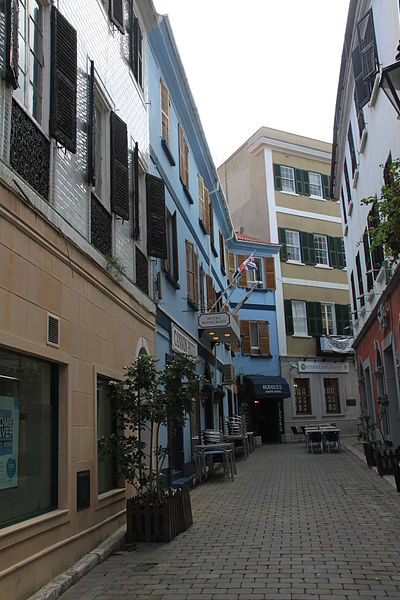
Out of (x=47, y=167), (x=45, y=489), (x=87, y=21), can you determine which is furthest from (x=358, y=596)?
(x=87, y=21)

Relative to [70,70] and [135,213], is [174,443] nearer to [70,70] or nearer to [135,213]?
[135,213]

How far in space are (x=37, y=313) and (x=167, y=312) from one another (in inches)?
263

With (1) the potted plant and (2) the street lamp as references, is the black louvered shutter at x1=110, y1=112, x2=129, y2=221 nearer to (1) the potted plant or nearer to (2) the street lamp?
(1) the potted plant

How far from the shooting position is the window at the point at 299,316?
3073cm

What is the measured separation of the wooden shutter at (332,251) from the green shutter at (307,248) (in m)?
1.16

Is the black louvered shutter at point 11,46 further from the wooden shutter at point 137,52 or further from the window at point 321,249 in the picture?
the window at point 321,249

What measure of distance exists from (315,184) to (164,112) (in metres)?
21.0

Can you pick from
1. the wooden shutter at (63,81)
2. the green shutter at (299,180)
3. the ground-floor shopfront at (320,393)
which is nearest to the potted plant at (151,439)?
the wooden shutter at (63,81)

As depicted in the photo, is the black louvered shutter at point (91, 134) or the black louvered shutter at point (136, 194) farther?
the black louvered shutter at point (136, 194)

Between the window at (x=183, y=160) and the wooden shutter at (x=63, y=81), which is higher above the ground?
the window at (x=183, y=160)

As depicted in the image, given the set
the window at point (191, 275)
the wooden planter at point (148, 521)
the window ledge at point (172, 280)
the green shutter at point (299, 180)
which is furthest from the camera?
the green shutter at point (299, 180)

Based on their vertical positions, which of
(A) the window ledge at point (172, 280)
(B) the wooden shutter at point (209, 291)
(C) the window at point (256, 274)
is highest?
(C) the window at point (256, 274)

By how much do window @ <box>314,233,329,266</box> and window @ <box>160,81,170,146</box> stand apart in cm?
1960

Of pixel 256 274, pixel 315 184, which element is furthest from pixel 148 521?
pixel 315 184
